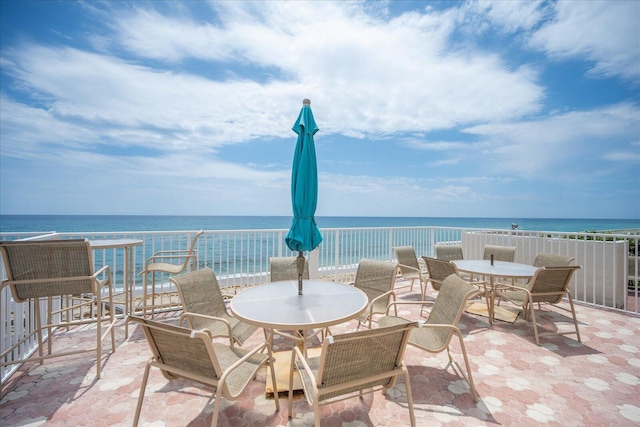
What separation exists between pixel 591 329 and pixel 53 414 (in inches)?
236

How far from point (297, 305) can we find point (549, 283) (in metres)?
3.40

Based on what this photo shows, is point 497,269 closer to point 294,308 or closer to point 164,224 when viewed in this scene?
point 294,308

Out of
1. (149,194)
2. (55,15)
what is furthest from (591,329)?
(149,194)

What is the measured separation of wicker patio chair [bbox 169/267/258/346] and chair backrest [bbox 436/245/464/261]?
13.5ft

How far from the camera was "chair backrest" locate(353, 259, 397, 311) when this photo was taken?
3191 mm

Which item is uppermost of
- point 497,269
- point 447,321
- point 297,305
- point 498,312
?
point 297,305

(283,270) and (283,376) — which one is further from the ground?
(283,270)

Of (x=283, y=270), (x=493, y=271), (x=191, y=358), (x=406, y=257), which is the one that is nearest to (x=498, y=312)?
(x=493, y=271)

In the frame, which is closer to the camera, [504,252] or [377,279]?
[377,279]

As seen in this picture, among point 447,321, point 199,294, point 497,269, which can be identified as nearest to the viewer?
point 447,321

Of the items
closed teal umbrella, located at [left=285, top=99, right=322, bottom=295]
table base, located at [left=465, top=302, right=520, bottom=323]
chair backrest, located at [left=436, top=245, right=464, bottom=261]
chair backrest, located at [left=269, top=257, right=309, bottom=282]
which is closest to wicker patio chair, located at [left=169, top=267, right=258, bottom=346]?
chair backrest, located at [left=269, top=257, right=309, bottom=282]

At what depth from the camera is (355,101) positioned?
8.44m

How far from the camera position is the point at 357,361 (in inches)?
52.9

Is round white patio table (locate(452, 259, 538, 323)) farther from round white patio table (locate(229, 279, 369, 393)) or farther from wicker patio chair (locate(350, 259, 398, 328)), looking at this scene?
round white patio table (locate(229, 279, 369, 393))
